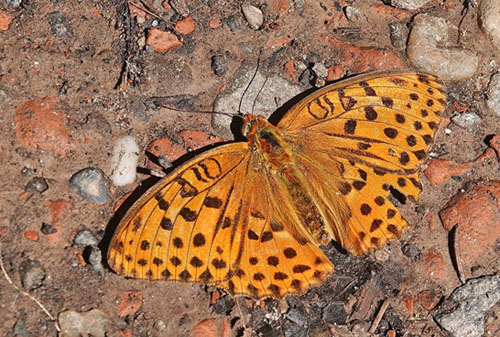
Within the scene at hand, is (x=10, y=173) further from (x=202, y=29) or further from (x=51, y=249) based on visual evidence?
(x=202, y=29)

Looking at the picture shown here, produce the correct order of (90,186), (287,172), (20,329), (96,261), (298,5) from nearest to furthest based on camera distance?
(20,329), (96,261), (287,172), (90,186), (298,5)

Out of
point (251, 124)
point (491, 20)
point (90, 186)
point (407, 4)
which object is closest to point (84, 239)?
point (90, 186)

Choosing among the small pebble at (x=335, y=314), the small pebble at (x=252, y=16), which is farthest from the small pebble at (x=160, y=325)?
the small pebble at (x=252, y=16)

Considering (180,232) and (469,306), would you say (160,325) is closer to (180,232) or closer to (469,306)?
(180,232)

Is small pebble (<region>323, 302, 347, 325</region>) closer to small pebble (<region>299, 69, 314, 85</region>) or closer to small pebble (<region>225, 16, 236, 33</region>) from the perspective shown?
small pebble (<region>299, 69, 314, 85</region>)

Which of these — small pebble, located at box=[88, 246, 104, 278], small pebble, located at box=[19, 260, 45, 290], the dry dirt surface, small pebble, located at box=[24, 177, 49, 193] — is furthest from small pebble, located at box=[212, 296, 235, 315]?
small pebble, located at box=[24, 177, 49, 193]
